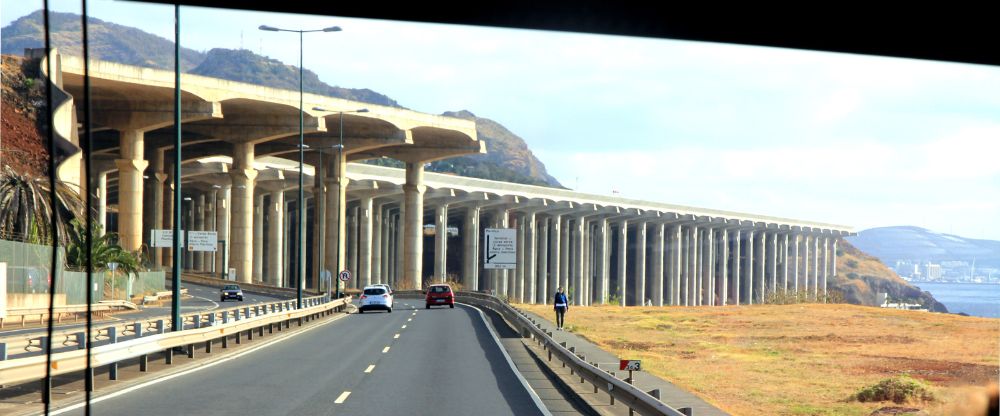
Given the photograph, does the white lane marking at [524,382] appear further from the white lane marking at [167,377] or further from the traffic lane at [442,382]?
the white lane marking at [167,377]

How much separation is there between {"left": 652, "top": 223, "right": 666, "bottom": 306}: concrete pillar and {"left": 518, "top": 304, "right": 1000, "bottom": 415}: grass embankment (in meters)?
85.5

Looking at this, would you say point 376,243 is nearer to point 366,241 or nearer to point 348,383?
point 366,241

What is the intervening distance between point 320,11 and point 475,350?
27.6m

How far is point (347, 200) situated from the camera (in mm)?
143250

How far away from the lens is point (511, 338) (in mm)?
39250

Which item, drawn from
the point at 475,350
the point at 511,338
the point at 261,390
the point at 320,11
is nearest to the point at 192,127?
the point at 511,338

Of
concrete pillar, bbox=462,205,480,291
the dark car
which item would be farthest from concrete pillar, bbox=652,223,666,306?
the dark car

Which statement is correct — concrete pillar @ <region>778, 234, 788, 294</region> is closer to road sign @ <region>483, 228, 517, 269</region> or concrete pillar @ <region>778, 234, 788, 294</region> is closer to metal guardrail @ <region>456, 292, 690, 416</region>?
road sign @ <region>483, 228, 517, 269</region>

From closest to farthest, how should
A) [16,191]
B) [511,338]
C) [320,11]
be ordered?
[320,11] < [511,338] < [16,191]

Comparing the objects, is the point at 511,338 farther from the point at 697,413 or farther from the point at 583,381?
the point at 697,413

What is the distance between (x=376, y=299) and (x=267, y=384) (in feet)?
133

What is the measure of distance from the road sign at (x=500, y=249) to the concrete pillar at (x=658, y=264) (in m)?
97.9

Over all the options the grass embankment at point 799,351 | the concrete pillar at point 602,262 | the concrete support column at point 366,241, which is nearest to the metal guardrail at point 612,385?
the grass embankment at point 799,351

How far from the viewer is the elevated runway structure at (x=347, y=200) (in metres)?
81.3
